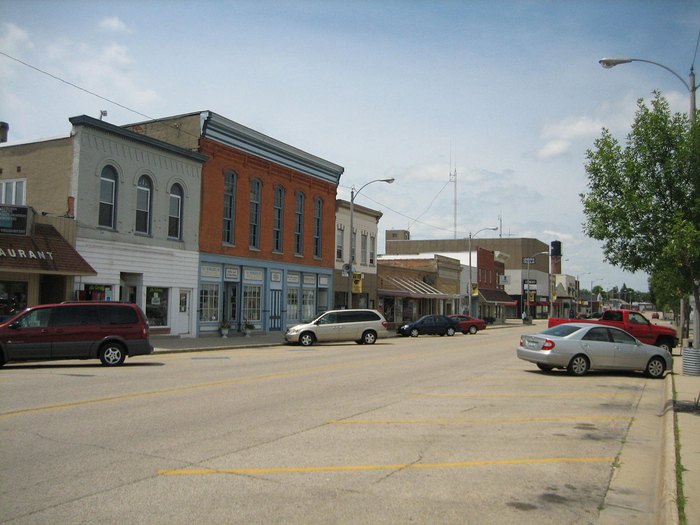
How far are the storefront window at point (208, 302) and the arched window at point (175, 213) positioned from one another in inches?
122

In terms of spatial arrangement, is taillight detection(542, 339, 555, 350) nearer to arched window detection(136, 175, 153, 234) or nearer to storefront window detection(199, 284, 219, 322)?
arched window detection(136, 175, 153, 234)

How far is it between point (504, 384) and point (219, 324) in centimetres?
2073

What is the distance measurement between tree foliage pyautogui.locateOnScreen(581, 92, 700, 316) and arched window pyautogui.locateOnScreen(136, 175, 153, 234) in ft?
70.2

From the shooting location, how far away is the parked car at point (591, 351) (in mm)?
18172

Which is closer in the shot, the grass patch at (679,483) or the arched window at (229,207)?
the grass patch at (679,483)

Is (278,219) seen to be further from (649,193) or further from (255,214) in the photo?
(649,193)

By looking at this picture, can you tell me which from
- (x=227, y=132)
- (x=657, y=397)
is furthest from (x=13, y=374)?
(x=227, y=132)

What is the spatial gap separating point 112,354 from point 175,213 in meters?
13.7

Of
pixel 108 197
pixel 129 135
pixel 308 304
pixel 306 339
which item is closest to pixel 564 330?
pixel 306 339

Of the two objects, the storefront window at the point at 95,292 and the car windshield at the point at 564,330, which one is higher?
the storefront window at the point at 95,292

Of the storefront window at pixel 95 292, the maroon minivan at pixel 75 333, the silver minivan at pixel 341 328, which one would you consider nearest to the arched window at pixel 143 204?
the storefront window at pixel 95 292

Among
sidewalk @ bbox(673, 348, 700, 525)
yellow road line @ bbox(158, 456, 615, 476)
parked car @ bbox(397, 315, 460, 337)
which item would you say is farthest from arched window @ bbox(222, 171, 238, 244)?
yellow road line @ bbox(158, 456, 615, 476)

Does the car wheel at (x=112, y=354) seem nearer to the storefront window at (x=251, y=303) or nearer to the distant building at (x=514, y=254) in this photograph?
the storefront window at (x=251, y=303)

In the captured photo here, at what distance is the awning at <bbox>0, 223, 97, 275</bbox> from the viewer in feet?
73.3
